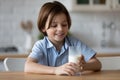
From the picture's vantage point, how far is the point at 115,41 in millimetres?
3725

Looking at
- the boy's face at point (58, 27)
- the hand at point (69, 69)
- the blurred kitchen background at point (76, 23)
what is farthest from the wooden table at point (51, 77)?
the blurred kitchen background at point (76, 23)

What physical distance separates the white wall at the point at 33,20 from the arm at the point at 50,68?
1.95m

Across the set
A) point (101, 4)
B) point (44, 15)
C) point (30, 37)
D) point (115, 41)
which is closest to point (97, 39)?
point (115, 41)

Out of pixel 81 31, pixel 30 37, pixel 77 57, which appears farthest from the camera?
pixel 81 31

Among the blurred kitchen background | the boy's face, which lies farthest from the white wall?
the boy's face

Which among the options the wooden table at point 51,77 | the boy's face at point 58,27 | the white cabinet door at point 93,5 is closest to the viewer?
the wooden table at point 51,77

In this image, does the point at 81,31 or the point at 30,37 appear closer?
the point at 30,37

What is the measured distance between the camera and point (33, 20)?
140 inches

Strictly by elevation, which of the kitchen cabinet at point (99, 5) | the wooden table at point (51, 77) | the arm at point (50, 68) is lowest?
the wooden table at point (51, 77)

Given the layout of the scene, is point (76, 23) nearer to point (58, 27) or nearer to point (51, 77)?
point (58, 27)

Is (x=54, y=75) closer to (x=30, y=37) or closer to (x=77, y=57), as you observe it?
(x=77, y=57)

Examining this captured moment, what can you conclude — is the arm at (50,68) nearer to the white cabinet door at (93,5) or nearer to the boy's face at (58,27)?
the boy's face at (58,27)

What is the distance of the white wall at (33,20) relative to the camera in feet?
11.5

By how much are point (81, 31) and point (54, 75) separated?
226 centimetres
